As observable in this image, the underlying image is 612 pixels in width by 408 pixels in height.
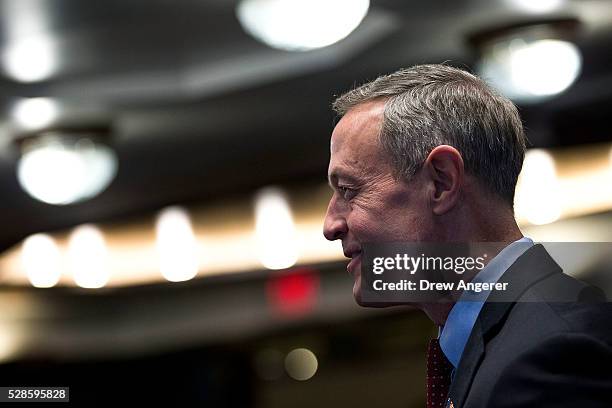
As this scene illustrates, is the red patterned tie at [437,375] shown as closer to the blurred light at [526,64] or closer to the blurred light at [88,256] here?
the blurred light at [526,64]

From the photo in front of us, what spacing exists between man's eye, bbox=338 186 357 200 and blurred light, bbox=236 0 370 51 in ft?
4.66

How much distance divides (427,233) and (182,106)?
251cm

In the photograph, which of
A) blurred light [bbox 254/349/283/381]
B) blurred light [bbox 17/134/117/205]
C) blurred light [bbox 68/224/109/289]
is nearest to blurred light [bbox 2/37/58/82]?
blurred light [bbox 17/134/117/205]

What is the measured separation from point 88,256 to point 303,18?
1.89 m

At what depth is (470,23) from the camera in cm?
304

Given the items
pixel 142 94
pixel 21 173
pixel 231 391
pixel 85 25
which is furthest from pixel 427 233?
pixel 231 391

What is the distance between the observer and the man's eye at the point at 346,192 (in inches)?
47.3

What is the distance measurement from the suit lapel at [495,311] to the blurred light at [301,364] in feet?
9.93

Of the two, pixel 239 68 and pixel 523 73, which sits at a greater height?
pixel 239 68

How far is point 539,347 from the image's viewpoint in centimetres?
92

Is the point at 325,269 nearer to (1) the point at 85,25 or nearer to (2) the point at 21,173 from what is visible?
(2) the point at 21,173

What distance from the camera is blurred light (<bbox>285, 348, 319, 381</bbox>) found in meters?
4.07

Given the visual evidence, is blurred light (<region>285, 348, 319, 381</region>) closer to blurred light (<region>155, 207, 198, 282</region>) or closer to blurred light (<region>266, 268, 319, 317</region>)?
blurred light (<region>266, 268, 319, 317</region>)

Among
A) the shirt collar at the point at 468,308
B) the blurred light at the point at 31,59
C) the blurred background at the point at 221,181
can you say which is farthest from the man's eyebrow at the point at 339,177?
the blurred light at the point at 31,59
